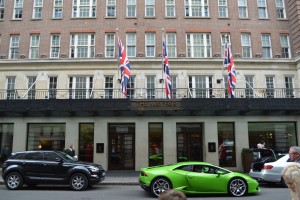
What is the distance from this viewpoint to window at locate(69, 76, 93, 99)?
2405 centimetres

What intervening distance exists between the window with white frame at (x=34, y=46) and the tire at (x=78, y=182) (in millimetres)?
14659

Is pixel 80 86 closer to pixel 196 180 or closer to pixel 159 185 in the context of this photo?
pixel 159 185

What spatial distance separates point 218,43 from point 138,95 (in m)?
7.98

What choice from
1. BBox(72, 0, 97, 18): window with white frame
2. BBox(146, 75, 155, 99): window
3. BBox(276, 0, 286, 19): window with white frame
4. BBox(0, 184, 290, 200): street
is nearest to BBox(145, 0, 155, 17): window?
BBox(72, 0, 97, 18): window with white frame

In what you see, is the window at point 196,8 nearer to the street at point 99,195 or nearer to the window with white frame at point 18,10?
the window with white frame at point 18,10

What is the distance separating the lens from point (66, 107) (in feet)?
67.3

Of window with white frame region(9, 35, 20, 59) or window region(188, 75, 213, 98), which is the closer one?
window region(188, 75, 213, 98)

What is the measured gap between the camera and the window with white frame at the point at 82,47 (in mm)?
24938

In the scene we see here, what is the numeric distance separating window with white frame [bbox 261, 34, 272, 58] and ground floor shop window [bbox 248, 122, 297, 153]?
6130 mm

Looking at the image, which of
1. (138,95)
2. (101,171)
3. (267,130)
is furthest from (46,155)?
(267,130)

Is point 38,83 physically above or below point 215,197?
above

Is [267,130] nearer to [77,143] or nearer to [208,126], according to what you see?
[208,126]

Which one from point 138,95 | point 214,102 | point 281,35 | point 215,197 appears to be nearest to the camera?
point 215,197

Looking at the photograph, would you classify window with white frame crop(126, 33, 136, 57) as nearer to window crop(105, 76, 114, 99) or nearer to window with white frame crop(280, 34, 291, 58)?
window crop(105, 76, 114, 99)
